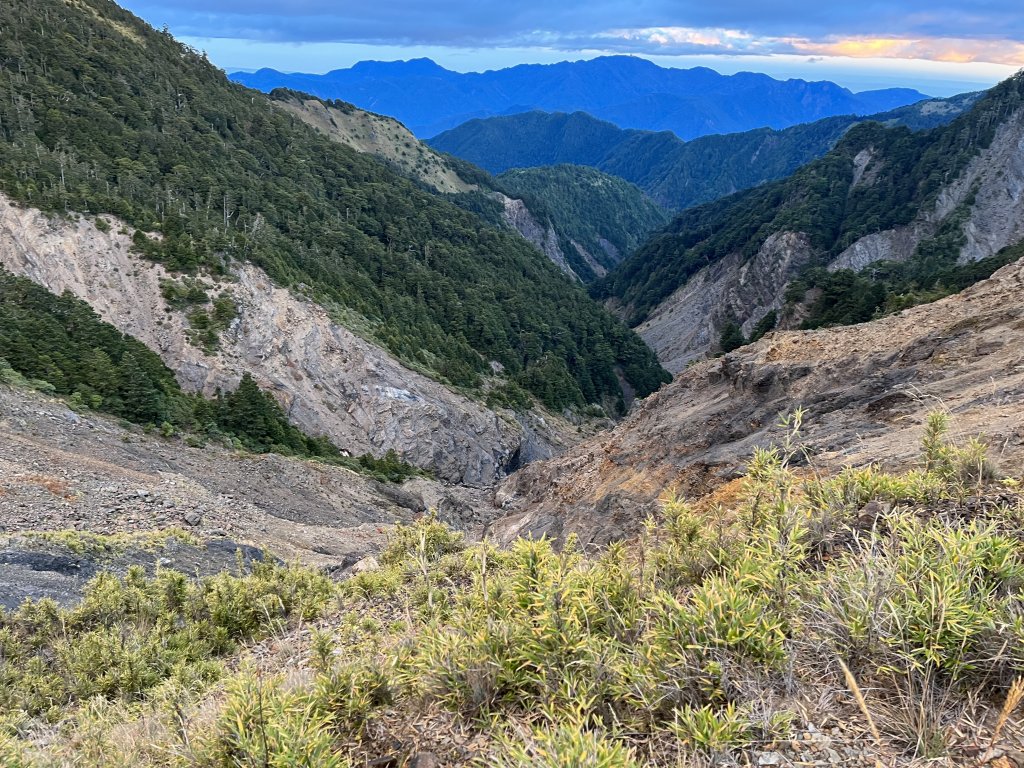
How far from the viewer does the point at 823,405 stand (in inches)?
523

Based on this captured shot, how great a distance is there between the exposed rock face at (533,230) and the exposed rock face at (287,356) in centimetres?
8110

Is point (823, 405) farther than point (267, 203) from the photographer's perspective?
No

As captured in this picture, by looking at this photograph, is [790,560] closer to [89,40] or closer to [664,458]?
[664,458]

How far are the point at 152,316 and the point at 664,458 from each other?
84.1ft

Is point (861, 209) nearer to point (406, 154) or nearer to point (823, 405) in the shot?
point (406, 154)

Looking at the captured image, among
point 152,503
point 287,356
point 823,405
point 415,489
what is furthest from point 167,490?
point 823,405

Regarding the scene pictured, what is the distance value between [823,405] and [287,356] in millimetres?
26521

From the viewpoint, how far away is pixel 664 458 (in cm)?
1534

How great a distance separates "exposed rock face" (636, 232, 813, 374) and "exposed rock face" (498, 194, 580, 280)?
3052 cm

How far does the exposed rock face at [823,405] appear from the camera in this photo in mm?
10102

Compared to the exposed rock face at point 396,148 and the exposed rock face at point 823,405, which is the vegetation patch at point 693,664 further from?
the exposed rock face at point 396,148

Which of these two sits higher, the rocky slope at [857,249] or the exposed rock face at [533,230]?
Result: the exposed rock face at [533,230]

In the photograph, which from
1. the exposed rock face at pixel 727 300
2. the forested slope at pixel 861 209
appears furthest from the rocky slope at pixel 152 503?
the exposed rock face at pixel 727 300

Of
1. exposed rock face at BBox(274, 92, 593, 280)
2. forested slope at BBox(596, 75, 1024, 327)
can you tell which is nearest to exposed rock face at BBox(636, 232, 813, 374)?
forested slope at BBox(596, 75, 1024, 327)
